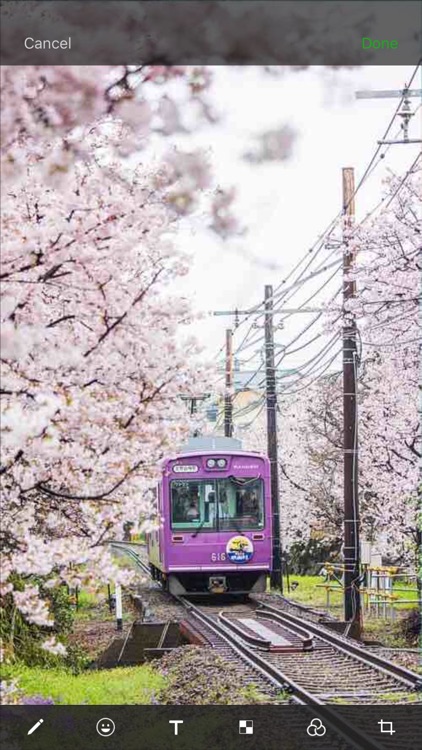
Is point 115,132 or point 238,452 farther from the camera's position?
point 238,452

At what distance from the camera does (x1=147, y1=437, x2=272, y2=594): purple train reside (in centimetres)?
1456

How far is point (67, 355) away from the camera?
484 cm

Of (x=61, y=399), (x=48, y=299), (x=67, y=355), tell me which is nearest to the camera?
(x=61, y=399)

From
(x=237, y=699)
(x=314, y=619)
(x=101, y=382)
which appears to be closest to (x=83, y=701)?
(x=237, y=699)

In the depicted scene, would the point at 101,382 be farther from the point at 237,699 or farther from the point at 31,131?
the point at 237,699

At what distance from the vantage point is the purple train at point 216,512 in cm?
1456

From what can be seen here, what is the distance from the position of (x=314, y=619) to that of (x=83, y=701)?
22.9 feet

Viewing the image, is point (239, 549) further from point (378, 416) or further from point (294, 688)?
point (294, 688)

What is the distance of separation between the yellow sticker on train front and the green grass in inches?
217
